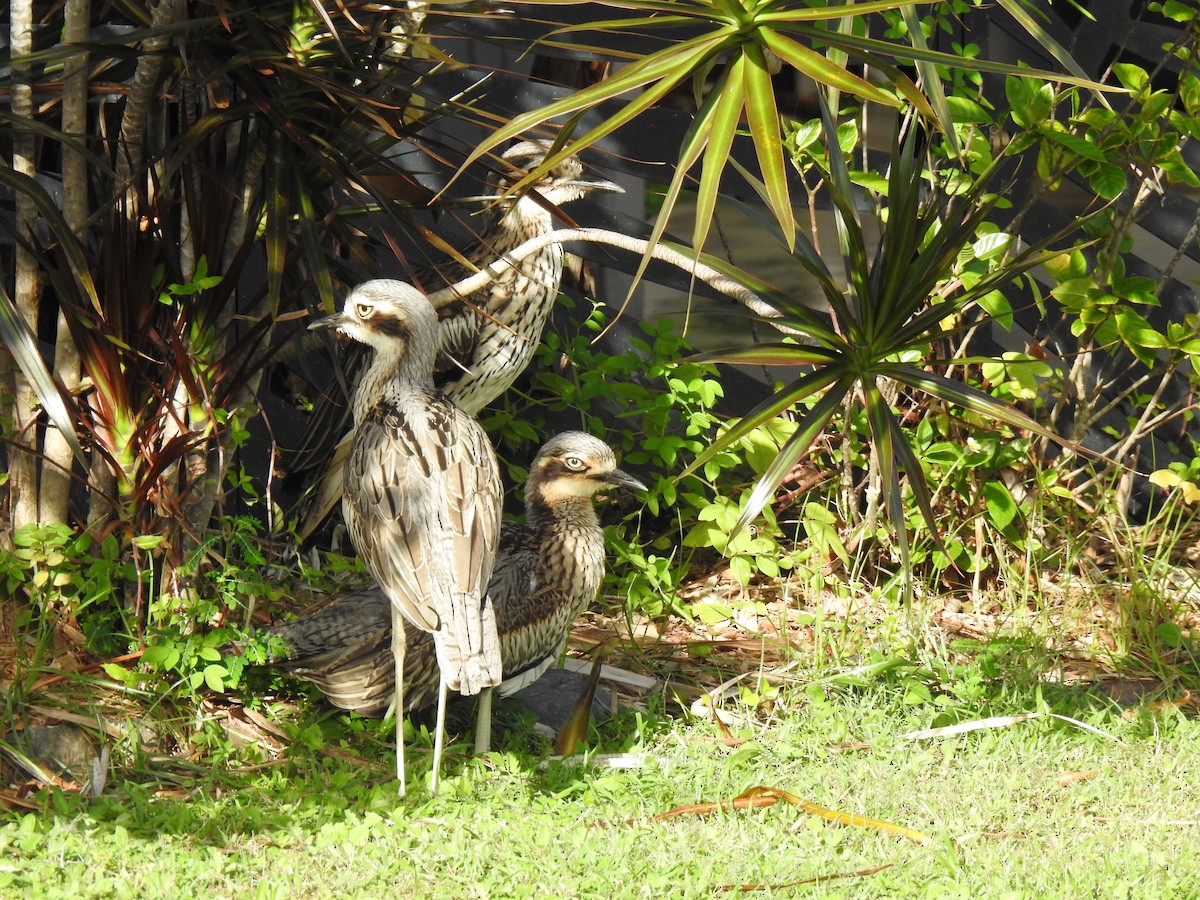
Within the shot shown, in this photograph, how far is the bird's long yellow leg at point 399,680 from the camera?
4.32m

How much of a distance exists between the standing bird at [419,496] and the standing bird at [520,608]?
0.19 metres

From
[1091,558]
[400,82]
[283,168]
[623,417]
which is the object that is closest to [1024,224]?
[1091,558]

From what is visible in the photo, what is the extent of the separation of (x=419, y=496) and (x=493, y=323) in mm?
1354

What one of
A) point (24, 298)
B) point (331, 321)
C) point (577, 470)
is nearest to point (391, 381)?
point (331, 321)

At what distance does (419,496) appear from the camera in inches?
175

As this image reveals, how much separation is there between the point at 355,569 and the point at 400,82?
2113 millimetres

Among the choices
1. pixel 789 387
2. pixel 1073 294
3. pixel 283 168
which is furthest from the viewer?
pixel 1073 294

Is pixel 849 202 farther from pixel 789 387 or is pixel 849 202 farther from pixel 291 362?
pixel 291 362

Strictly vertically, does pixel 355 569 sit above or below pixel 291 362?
below

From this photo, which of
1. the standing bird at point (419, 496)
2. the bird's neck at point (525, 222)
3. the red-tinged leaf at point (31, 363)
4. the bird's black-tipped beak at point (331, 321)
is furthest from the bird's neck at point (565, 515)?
the red-tinged leaf at point (31, 363)

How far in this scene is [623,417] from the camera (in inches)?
246

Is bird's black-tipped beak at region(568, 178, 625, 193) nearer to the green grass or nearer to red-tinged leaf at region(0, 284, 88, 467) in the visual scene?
the green grass

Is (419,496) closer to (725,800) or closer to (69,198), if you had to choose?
(725,800)

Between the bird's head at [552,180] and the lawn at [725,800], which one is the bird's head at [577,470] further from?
the bird's head at [552,180]
